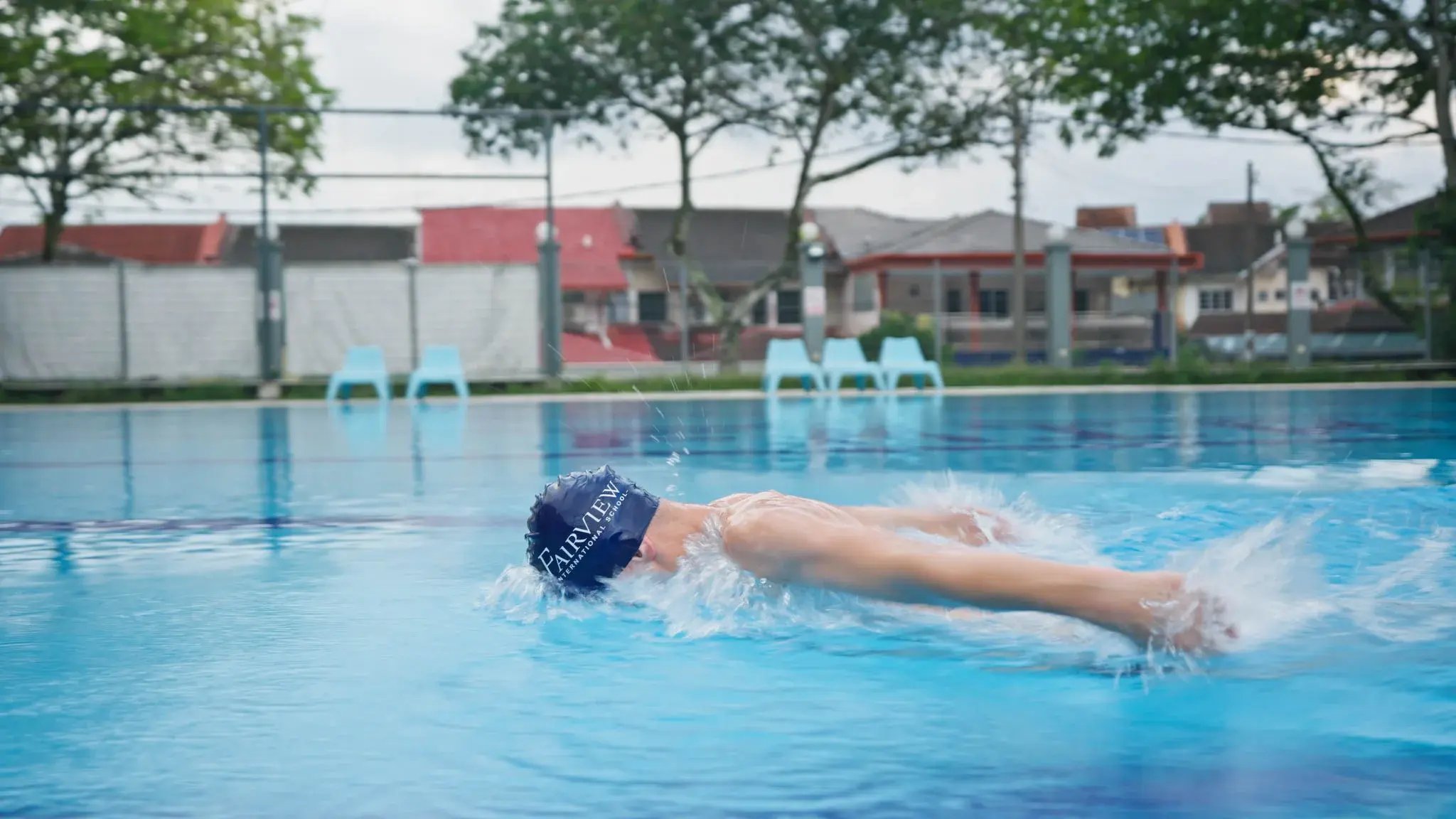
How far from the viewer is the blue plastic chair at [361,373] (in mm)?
20594

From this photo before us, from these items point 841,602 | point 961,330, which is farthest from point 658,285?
point 841,602

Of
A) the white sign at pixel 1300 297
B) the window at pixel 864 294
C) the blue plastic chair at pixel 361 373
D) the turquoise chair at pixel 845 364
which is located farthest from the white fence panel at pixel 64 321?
the window at pixel 864 294

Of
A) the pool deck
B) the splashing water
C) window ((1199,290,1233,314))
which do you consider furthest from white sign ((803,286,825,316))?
window ((1199,290,1233,314))

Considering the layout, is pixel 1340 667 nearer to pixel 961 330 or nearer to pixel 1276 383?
pixel 1276 383

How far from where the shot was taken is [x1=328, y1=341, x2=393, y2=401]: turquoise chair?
20594mm

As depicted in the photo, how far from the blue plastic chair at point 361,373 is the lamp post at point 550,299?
240cm

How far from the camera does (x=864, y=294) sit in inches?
1633

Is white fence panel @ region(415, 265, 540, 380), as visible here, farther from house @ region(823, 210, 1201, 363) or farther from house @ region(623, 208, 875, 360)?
house @ region(823, 210, 1201, 363)

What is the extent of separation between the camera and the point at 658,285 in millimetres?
39250

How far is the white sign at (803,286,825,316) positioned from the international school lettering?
64.3 ft

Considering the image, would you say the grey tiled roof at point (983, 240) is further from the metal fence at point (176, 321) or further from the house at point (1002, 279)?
the metal fence at point (176, 321)

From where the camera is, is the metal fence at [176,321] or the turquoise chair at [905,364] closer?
the metal fence at [176,321]

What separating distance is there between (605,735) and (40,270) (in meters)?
20.4

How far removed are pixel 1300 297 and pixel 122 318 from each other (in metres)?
19.4
